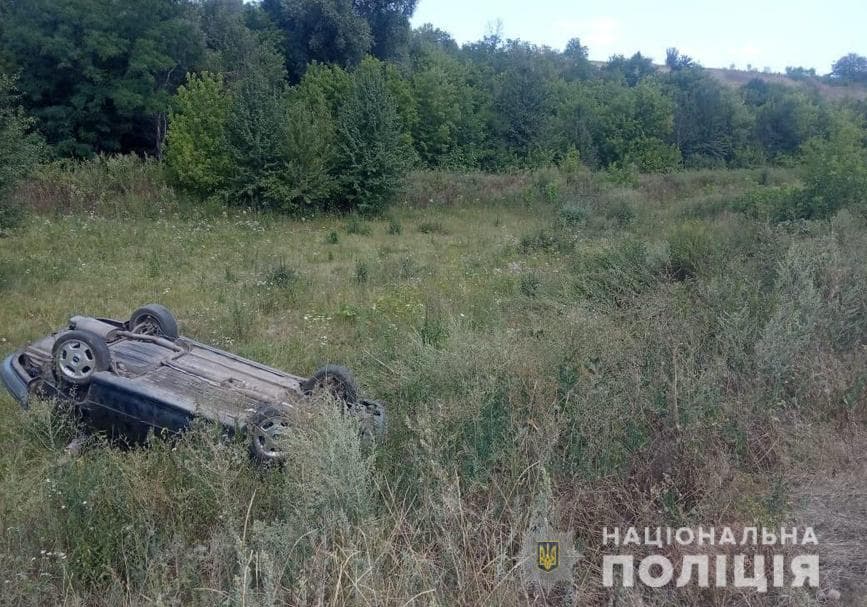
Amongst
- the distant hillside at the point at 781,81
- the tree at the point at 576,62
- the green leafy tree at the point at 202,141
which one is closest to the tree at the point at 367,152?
the green leafy tree at the point at 202,141

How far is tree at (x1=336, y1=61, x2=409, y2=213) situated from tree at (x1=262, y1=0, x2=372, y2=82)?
46.8ft

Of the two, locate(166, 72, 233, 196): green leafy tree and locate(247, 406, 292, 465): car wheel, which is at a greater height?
locate(166, 72, 233, 196): green leafy tree

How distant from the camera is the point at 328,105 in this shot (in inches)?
1042

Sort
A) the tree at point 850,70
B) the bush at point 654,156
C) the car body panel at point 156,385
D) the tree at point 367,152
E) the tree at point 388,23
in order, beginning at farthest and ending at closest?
the tree at point 850,70, the tree at point 388,23, the bush at point 654,156, the tree at point 367,152, the car body panel at point 156,385

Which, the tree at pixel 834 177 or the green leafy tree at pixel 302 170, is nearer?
the tree at pixel 834 177

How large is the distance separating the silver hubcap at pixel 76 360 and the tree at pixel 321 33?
30855 mm

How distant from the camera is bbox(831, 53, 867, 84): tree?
62.8 m

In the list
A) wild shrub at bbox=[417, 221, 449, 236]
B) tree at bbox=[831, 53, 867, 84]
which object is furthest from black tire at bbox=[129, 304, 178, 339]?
tree at bbox=[831, 53, 867, 84]

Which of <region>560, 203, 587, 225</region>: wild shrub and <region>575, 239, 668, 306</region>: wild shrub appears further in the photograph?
<region>560, 203, 587, 225</region>: wild shrub

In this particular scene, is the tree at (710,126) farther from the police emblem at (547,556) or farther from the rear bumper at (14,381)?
the police emblem at (547,556)

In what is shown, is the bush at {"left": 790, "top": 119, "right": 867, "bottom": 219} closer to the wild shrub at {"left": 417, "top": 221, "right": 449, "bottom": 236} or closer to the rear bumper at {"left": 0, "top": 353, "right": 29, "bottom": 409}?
the wild shrub at {"left": 417, "top": 221, "right": 449, "bottom": 236}

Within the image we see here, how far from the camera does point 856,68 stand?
63.9 metres

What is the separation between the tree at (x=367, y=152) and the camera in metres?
19.9

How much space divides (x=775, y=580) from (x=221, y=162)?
63.3 ft
